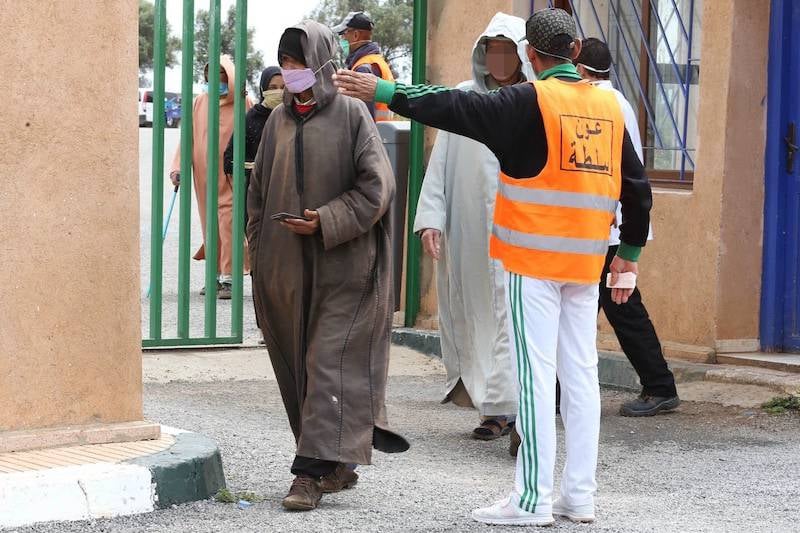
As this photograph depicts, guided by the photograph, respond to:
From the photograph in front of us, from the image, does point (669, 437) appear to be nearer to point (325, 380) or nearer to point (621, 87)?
point (325, 380)

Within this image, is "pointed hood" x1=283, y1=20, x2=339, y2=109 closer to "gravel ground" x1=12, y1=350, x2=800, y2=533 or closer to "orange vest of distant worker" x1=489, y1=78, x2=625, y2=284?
"orange vest of distant worker" x1=489, y1=78, x2=625, y2=284

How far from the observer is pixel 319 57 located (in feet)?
17.1

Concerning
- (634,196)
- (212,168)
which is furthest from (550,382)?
(212,168)

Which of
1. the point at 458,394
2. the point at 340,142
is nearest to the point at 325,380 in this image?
the point at 340,142

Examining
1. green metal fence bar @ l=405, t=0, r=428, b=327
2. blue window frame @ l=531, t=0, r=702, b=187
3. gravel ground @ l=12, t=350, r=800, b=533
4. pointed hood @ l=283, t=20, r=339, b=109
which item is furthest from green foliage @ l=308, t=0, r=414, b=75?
pointed hood @ l=283, t=20, r=339, b=109

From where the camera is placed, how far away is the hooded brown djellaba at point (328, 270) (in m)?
5.13

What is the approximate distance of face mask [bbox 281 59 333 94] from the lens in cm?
518

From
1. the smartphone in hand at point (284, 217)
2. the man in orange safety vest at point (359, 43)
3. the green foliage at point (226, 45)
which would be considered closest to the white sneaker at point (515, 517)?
the smartphone in hand at point (284, 217)

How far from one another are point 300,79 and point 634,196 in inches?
48.1

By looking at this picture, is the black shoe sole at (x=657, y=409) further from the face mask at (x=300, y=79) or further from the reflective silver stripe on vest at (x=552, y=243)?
the face mask at (x=300, y=79)

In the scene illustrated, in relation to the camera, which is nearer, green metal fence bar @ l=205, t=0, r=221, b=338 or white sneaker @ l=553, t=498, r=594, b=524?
white sneaker @ l=553, t=498, r=594, b=524

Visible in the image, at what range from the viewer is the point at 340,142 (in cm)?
526

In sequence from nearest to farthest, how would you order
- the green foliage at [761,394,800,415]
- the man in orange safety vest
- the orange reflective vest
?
the green foliage at [761,394,800,415] < the orange reflective vest < the man in orange safety vest

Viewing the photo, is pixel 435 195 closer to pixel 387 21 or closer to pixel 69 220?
pixel 69 220
